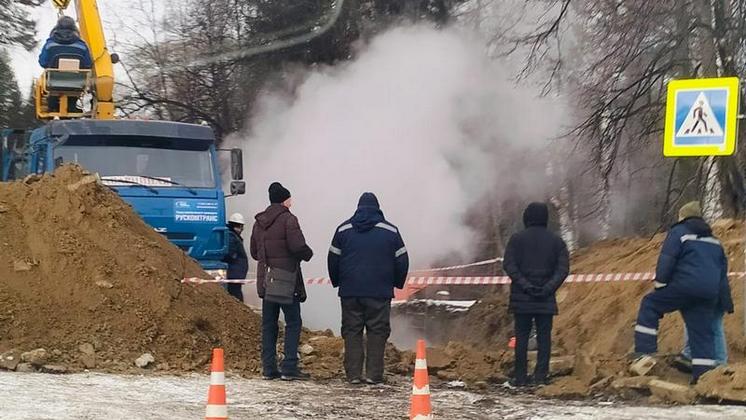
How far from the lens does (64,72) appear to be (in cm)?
1695

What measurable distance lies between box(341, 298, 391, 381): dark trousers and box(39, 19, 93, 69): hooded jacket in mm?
9344

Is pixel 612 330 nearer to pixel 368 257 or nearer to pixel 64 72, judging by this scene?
pixel 368 257

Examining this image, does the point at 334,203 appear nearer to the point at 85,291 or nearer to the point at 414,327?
the point at 414,327

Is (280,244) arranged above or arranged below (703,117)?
Answer: below

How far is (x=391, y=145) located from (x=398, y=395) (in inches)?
433

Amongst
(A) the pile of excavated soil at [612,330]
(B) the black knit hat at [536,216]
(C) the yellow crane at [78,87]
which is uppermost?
(C) the yellow crane at [78,87]

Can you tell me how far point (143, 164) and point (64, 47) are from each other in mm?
4005

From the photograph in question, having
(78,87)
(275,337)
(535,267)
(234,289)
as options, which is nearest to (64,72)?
(78,87)

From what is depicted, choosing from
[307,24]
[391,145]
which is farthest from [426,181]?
[307,24]

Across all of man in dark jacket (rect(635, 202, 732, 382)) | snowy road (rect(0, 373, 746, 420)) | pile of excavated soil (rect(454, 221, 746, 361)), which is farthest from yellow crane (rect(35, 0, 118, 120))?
man in dark jacket (rect(635, 202, 732, 382))

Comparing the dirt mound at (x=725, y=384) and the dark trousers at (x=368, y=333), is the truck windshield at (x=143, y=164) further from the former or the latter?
the dirt mound at (x=725, y=384)

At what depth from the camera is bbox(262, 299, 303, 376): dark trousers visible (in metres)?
10.0

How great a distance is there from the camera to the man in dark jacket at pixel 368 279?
32.1ft

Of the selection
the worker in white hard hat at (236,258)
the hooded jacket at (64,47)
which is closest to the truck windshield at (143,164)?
the worker in white hard hat at (236,258)
